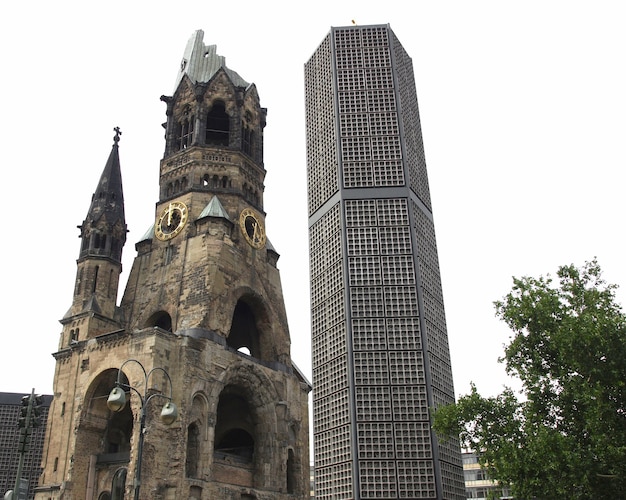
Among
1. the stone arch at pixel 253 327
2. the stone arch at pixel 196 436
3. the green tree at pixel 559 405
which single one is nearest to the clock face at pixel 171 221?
the stone arch at pixel 253 327

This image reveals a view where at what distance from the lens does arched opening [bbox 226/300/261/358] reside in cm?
4422

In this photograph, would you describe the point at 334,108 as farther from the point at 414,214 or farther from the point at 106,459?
the point at 106,459

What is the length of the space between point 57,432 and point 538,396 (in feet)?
91.2

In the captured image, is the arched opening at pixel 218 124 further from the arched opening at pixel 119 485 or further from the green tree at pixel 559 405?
the green tree at pixel 559 405

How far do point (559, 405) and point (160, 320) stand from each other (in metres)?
28.5

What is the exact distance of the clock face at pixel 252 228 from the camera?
43.9 m

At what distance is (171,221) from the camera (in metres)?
43.8

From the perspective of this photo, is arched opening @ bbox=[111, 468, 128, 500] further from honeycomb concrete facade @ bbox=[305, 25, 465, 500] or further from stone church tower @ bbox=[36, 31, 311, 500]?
honeycomb concrete facade @ bbox=[305, 25, 465, 500]

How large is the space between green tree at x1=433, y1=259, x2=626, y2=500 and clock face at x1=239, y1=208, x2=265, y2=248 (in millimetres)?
24038

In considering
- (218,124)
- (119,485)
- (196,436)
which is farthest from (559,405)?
(218,124)

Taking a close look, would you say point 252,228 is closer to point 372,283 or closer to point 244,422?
point 244,422

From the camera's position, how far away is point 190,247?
41062mm

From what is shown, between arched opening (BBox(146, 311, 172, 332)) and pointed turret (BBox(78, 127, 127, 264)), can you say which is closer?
arched opening (BBox(146, 311, 172, 332))

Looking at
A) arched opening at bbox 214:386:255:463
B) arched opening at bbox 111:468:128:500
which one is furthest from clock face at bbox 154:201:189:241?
arched opening at bbox 111:468:128:500
